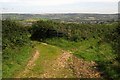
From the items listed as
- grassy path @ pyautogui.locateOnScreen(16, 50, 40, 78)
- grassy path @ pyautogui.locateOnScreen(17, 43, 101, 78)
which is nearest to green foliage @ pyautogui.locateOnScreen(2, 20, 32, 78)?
grassy path @ pyautogui.locateOnScreen(16, 50, 40, 78)

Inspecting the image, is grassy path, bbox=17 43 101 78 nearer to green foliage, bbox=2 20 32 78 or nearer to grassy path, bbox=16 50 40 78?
grassy path, bbox=16 50 40 78

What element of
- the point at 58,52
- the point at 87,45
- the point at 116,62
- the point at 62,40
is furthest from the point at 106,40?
the point at 116,62

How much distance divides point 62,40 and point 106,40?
4476 millimetres

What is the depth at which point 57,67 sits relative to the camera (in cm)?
2077

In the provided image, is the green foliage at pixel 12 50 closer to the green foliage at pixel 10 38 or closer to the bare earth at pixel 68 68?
the green foliage at pixel 10 38

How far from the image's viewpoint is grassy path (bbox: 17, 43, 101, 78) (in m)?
18.7

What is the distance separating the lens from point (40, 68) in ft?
65.5

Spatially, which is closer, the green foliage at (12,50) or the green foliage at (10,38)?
the green foliage at (12,50)

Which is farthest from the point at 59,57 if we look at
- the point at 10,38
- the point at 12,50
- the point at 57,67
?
the point at 10,38

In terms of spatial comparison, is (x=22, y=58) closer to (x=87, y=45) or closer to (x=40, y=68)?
(x=40, y=68)

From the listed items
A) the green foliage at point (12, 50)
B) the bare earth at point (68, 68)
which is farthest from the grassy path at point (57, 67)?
the green foliage at point (12, 50)

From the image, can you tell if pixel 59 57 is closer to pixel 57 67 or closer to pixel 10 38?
pixel 57 67

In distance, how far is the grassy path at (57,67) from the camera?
18.7 m

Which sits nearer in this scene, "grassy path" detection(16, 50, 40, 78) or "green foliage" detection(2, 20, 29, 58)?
"grassy path" detection(16, 50, 40, 78)
